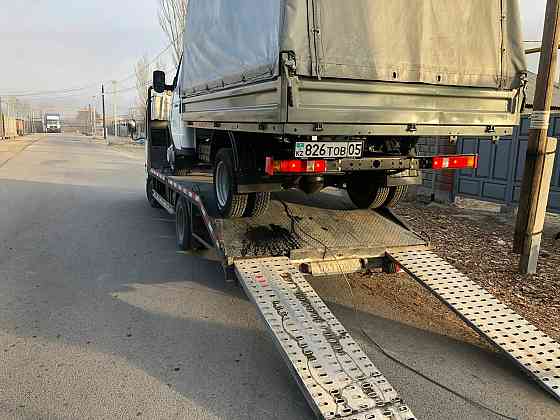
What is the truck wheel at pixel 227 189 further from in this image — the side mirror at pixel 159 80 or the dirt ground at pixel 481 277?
the side mirror at pixel 159 80

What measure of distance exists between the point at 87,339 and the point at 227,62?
10.7 ft

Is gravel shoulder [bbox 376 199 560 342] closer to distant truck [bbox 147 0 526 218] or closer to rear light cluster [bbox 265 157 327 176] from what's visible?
distant truck [bbox 147 0 526 218]

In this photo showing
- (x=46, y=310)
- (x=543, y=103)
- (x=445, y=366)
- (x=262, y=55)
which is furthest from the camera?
(x=543, y=103)

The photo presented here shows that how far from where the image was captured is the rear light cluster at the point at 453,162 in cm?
489

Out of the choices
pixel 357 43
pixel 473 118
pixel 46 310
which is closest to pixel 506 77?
pixel 473 118

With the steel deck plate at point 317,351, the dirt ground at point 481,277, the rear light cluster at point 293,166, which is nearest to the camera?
the steel deck plate at point 317,351

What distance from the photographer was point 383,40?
4230 millimetres

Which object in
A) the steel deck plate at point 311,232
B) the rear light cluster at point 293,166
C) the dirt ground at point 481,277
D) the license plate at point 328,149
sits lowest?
the dirt ground at point 481,277

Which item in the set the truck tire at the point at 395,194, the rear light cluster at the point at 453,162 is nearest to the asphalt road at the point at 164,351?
the truck tire at the point at 395,194

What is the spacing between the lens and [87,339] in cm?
396

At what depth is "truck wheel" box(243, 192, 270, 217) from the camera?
5254 mm

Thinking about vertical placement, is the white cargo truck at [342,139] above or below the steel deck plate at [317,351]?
above

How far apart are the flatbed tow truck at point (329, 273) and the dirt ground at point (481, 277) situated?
426 millimetres

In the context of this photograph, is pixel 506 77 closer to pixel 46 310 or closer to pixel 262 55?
pixel 262 55
